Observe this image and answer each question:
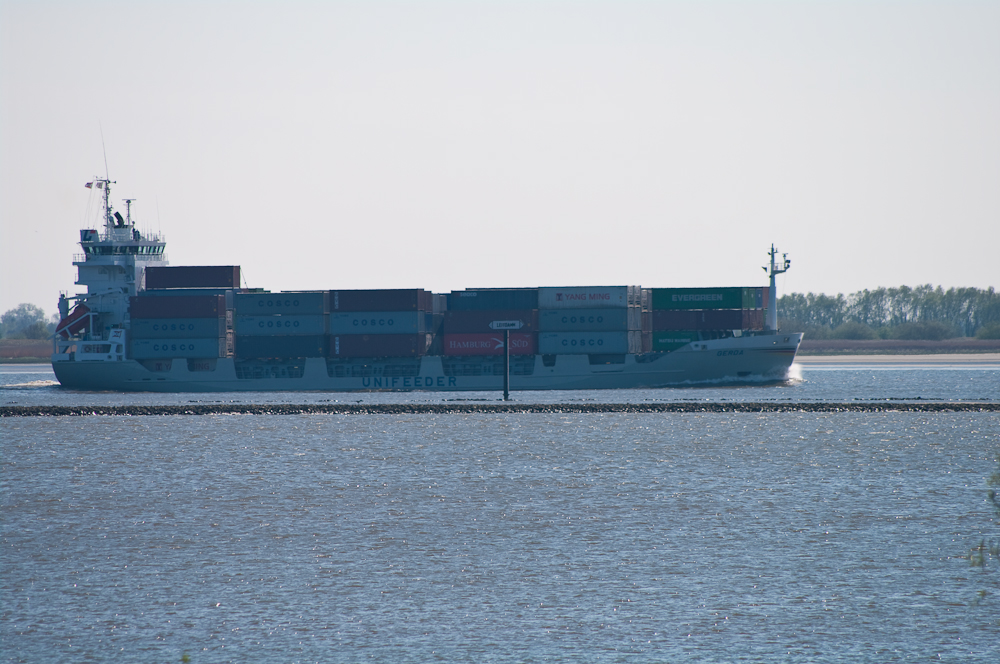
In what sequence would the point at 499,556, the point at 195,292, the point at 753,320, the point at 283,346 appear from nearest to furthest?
the point at 499,556 → the point at 753,320 → the point at 283,346 → the point at 195,292

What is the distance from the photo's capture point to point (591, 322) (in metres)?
68.1

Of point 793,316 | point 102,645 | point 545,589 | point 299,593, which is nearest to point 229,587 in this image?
point 299,593

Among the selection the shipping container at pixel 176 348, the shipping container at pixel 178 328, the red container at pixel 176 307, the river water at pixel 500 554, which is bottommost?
the river water at pixel 500 554

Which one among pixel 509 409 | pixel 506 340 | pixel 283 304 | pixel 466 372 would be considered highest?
pixel 283 304

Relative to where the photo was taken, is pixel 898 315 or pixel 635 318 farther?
pixel 898 315

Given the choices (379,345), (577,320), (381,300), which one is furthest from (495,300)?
(379,345)

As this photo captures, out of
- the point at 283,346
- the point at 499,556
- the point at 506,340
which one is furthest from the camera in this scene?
the point at 283,346

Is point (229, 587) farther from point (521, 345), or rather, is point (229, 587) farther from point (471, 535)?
point (521, 345)

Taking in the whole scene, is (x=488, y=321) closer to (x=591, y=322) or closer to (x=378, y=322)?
(x=591, y=322)

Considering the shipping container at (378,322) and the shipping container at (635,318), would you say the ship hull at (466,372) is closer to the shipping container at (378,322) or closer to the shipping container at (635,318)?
the shipping container at (635,318)

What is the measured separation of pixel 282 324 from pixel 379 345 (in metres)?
7.35

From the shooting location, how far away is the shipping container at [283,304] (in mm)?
69312

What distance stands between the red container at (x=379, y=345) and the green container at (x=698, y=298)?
17101 mm

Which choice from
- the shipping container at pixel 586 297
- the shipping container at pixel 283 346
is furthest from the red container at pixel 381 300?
the shipping container at pixel 586 297
